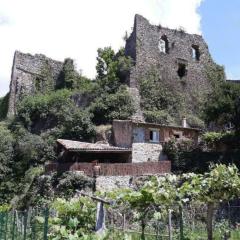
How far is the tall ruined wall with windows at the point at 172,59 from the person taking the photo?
3978 cm

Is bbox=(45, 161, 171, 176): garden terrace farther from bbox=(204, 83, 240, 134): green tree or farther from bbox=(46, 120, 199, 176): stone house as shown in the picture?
bbox=(204, 83, 240, 134): green tree

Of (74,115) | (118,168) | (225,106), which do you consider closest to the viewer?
(118,168)

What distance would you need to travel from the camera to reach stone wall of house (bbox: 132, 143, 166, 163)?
3172cm

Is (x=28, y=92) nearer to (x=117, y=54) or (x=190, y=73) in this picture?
(x=117, y=54)

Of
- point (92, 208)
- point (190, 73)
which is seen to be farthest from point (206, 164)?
point (92, 208)

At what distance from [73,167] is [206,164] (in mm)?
8287

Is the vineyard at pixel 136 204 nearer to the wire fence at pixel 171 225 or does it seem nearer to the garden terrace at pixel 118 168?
the wire fence at pixel 171 225

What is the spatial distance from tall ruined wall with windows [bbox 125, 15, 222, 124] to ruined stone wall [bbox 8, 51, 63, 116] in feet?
26.6

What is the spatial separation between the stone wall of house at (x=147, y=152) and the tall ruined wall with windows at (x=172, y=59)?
714cm

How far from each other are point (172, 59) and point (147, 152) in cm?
1235

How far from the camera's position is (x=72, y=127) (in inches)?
1341

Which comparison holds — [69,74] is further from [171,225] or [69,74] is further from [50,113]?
[171,225]

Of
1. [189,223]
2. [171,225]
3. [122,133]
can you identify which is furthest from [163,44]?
[171,225]

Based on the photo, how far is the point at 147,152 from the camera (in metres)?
32.2
